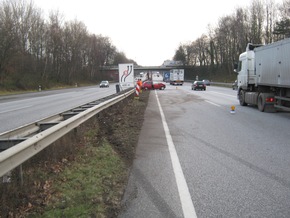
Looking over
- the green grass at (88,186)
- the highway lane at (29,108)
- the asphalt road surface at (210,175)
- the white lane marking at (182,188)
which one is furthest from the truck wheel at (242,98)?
the green grass at (88,186)

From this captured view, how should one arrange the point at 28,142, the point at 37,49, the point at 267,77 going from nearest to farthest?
the point at 28,142
the point at 267,77
the point at 37,49

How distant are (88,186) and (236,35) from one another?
7709 cm

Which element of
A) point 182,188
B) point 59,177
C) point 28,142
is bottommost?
point 182,188

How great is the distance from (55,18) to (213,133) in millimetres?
65874

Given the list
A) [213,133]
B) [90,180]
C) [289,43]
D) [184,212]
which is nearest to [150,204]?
[184,212]

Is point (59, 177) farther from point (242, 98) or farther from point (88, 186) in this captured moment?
point (242, 98)

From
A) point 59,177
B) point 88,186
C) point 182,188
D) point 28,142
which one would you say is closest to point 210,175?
point 182,188

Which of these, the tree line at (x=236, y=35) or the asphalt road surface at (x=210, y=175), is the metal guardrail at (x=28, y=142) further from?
the tree line at (x=236, y=35)

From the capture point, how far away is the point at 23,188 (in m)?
4.46

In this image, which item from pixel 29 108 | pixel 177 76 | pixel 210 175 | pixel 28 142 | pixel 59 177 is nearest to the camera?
pixel 28 142

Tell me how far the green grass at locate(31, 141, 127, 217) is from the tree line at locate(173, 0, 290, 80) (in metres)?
59.5

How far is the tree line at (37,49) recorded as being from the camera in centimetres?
4556

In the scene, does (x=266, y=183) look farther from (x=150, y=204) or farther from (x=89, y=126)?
(x=89, y=126)

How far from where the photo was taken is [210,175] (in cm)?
557
